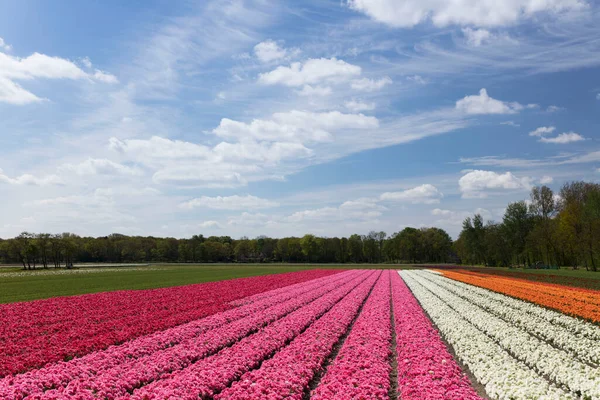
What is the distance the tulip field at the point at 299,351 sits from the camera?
31.1ft

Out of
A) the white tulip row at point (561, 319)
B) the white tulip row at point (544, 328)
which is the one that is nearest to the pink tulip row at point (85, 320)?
the white tulip row at point (544, 328)

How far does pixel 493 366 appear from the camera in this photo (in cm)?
1121

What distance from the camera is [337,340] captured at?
598 inches

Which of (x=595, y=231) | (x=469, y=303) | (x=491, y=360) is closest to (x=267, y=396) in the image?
(x=491, y=360)

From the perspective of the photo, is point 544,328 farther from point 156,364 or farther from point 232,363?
point 156,364

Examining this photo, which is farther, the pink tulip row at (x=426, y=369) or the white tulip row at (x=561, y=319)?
the white tulip row at (x=561, y=319)

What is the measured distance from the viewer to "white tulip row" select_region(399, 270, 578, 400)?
352 inches

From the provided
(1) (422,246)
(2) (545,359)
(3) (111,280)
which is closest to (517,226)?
(1) (422,246)

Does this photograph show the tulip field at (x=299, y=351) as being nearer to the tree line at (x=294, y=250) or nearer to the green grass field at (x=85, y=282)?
the green grass field at (x=85, y=282)

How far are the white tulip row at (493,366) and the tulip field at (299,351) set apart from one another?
0.04m

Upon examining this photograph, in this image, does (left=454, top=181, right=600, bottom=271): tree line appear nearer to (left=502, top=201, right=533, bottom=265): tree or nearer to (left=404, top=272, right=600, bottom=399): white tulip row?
(left=502, top=201, right=533, bottom=265): tree

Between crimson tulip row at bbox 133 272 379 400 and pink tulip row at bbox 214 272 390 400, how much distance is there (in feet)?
0.63

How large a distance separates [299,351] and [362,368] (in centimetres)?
252

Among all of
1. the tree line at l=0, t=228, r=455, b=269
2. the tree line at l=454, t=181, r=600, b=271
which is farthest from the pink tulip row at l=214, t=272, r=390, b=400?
the tree line at l=0, t=228, r=455, b=269
